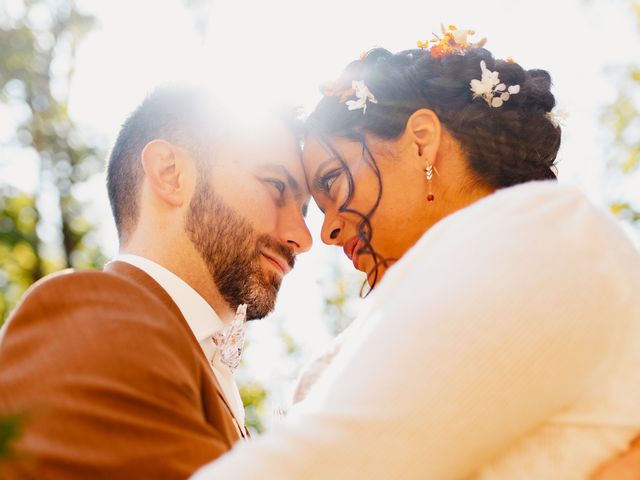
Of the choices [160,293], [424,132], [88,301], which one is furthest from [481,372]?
[424,132]

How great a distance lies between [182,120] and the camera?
421 centimetres

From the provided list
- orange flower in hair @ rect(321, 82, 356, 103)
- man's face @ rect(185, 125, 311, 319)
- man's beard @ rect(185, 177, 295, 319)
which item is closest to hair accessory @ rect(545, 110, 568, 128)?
orange flower in hair @ rect(321, 82, 356, 103)

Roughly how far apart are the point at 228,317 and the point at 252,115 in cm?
107

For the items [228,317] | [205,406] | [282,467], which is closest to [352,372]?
[282,467]

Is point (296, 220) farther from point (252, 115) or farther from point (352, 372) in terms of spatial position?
point (352, 372)

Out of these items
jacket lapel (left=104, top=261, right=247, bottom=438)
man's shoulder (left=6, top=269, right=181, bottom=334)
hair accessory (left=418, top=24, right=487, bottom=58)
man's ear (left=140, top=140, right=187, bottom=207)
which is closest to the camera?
man's shoulder (left=6, top=269, right=181, bottom=334)

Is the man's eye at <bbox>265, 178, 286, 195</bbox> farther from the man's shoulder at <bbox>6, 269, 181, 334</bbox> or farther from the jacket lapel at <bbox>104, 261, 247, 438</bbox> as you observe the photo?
the man's shoulder at <bbox>6, 269, 181, 334</bbox>

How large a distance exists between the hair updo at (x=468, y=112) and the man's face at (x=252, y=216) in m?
0.34

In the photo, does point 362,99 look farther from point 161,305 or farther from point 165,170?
point 161,305

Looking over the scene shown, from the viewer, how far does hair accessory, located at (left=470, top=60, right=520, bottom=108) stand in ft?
11.5

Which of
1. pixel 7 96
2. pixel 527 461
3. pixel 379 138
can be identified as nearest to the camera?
pixel 527 461

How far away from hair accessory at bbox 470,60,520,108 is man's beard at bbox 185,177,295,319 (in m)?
1.22

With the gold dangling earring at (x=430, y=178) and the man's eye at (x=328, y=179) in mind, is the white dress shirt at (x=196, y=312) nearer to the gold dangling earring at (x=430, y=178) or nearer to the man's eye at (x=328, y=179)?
the man's eye at (x=328, y=179)

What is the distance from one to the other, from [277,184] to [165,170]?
551 mm
